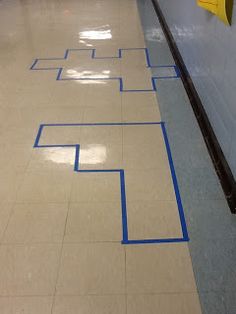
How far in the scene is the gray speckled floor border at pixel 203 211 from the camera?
1.93 meters

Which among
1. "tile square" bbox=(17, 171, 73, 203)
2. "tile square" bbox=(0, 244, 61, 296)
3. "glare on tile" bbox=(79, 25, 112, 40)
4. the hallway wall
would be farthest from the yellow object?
"glare on tile" bbox=(79, 25, 112, 40)

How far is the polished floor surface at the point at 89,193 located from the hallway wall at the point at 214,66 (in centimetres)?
51

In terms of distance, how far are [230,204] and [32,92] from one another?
295cm

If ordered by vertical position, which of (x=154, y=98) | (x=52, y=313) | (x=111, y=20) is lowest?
(x=52, y=313)

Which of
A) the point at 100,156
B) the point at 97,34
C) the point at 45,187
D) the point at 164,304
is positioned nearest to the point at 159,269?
the point at 164,304

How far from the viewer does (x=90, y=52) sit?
18.0 ft

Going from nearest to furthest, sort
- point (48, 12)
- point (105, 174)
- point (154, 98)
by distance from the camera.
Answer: point (105, 174), point (154, 98), point (48, 12)

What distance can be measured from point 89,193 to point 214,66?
164 cm

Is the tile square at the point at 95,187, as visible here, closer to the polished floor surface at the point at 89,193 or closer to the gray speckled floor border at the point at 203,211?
the polished floor surface at the point at 89,193

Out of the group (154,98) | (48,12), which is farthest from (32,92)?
(48,12)

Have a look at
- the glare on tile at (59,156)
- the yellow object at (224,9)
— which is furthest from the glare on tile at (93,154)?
the yellow object at (224,9)

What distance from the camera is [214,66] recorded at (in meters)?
2.96

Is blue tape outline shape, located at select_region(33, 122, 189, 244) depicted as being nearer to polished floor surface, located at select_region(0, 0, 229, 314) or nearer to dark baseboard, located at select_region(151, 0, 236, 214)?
polished floor surface, located at select_region(0, 0, 229, 314)

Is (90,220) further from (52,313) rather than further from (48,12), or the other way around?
(48,12)
